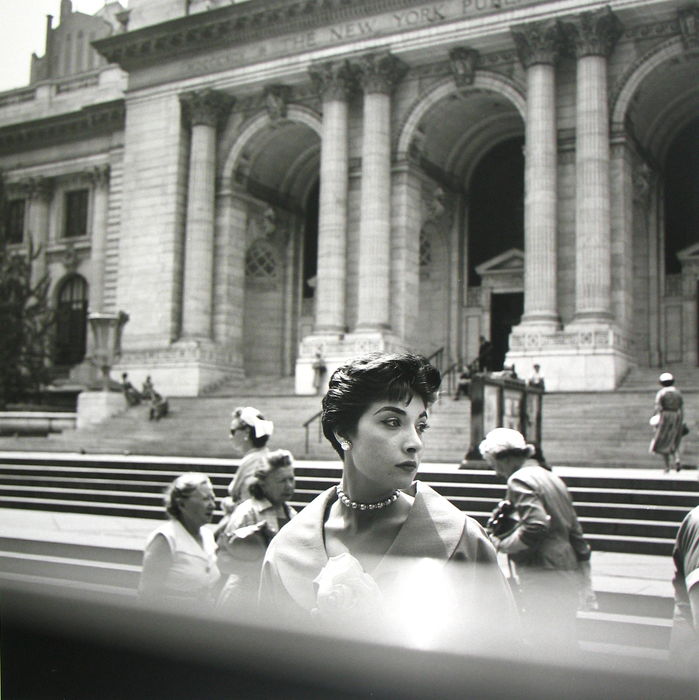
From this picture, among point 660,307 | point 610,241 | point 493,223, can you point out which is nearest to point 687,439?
point 610,241

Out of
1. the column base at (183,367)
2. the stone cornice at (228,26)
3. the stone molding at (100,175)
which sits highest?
the stone cornice at (228,26)

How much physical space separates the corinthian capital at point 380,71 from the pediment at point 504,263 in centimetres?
665

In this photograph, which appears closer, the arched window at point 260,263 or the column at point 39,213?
the arched window at point 260,263

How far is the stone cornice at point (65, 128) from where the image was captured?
36.7 meters

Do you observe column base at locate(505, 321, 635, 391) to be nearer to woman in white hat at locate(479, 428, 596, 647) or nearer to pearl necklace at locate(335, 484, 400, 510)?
woman in white hat at locate(479, 428, 596, 647)

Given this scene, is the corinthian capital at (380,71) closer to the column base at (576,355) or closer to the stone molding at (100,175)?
the column base at (576,355)

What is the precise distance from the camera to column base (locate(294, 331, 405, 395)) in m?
27.0

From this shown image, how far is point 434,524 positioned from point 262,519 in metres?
2.85

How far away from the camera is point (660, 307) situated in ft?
94.5

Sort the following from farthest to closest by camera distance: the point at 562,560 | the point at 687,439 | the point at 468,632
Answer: the point at 687,439
the point at 562,560
the point at 468,632

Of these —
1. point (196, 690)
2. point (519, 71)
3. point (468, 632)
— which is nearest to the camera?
point (468, 632)

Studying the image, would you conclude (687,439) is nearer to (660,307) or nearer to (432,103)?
(660,307)

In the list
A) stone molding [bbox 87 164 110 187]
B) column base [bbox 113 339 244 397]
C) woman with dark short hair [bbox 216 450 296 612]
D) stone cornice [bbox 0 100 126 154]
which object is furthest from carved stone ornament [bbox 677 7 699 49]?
woman with dark short hair [bbox 216 450 296 612]

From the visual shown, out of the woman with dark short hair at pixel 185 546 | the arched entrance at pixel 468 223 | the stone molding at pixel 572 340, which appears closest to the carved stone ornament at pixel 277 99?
the arched entrance at pixel 468 223
